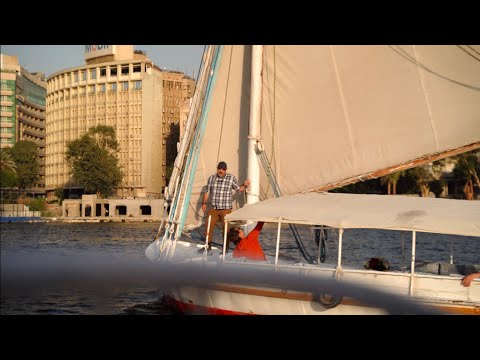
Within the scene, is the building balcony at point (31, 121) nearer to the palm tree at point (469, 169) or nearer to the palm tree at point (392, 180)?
the palm tree at point (392, 180)

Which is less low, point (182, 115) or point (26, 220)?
point (182, 115)

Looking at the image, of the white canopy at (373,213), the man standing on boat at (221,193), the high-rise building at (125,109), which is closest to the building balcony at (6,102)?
the high-rise building at (125,109)

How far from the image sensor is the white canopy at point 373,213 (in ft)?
37.3

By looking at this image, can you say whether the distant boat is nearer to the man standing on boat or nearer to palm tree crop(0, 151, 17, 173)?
the man standing on boat

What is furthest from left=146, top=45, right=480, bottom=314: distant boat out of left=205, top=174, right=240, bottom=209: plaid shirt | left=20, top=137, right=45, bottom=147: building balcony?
left=20, top=137, right=45, bottom=147: building balcony

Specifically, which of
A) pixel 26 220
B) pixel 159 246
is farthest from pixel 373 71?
pixel 26 220

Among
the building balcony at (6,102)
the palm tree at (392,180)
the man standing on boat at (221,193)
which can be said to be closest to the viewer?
the man standing on boat at (221,193)

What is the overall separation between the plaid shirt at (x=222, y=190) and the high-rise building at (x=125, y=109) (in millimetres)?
127955

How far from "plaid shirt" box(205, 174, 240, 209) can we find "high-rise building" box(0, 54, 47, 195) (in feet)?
422

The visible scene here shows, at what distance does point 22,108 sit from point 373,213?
485 feet

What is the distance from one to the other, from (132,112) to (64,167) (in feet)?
64.0

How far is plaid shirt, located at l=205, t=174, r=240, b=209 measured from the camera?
47.9 ft
